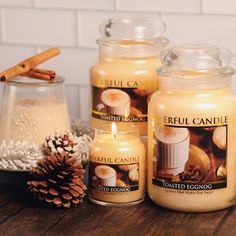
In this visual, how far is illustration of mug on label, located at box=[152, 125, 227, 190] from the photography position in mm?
1065

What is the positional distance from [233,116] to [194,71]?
0.09 metres

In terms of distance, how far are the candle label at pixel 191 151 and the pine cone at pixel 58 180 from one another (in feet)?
0.42

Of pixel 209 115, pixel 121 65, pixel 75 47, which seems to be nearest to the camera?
pixel 209 115

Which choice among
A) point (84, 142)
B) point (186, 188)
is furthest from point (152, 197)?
point (84, 142)

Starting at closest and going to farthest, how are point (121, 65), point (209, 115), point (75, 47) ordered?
point (209, 115) → point (121, 65) → point (75, 47)

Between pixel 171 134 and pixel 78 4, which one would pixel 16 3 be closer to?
pixel 78 4

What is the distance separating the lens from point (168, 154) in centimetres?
108

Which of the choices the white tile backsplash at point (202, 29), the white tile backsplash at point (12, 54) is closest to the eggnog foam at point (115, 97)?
the white tile backsplash at point (202, 29)

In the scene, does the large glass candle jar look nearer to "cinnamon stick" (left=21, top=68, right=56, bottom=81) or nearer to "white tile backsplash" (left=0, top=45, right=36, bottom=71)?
"cinnamon stick" (left=21, top=68, right=56, bottom=81)

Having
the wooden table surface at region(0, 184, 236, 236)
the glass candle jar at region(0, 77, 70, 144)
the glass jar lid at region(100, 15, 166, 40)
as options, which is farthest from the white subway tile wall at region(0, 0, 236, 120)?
the wooden table surface at region(0, 184, 236, 236)

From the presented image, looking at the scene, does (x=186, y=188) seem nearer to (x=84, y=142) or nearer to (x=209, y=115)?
(x=209, y=115)

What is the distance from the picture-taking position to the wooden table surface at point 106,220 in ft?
3.40

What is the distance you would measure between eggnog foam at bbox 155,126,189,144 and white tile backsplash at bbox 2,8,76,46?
469 millimetres

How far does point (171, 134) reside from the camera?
3.51 feet
